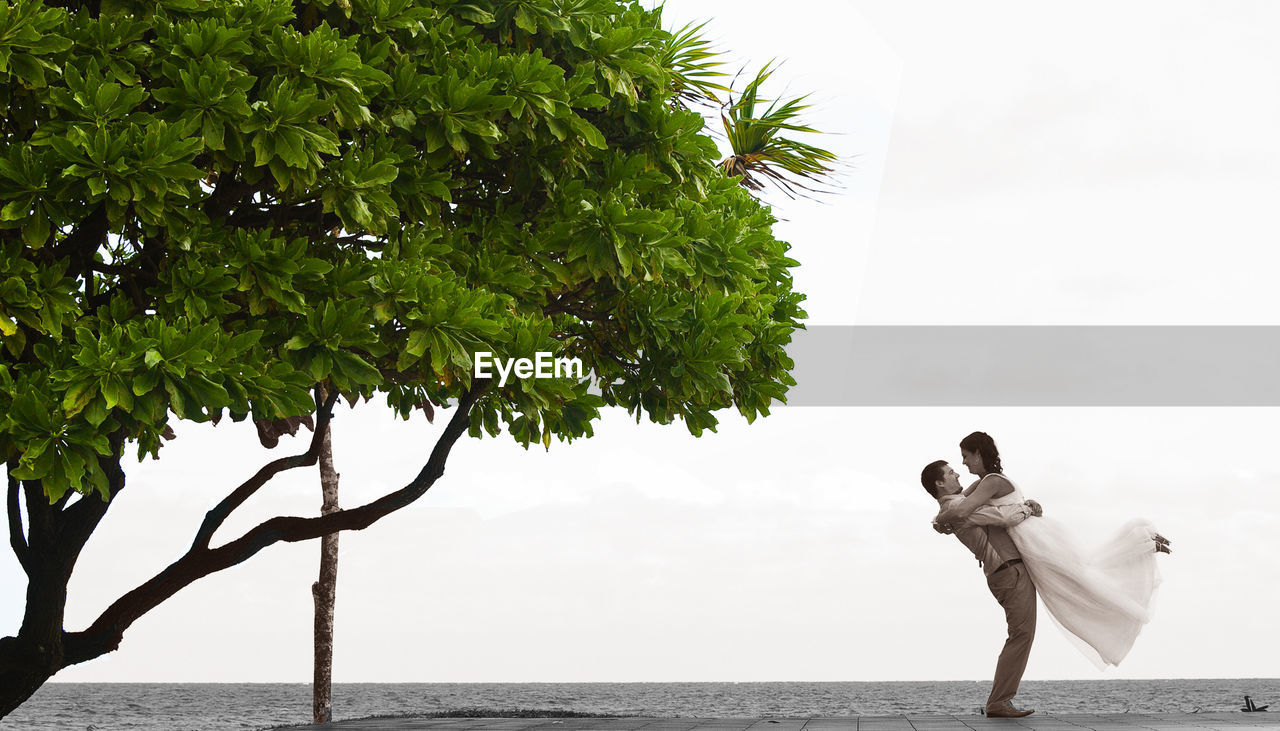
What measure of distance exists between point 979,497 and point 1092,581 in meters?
1.10

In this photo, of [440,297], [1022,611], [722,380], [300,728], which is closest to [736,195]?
[722,380]

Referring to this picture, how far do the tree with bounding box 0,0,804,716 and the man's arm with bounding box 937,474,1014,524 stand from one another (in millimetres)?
1664

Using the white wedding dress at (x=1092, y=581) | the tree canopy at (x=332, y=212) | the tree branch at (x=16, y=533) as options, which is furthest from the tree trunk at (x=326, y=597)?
the white wedding dress at (x=1092, y=581)

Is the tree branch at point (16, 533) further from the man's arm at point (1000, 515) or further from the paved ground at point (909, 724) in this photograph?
the man's arm at point (1000, 515)

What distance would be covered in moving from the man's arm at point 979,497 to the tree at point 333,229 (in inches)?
65.5

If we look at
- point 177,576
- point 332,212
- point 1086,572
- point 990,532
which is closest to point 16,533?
point 177,576

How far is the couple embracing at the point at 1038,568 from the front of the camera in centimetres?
866

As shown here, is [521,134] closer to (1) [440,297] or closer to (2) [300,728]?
(1) [440,297]

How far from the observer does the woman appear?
8664mm

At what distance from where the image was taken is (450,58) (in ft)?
23.4

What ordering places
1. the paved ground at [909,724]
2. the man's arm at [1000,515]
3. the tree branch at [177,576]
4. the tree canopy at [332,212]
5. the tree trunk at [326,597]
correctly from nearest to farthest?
1. the tree canopy at [332,212]
2. the paved ground at [909,724]
3. the man's arm at [1000,515]
4. the tree branch at [177,576]
5. the tree trunk at [326,597]

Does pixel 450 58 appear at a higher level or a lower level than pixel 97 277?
higher

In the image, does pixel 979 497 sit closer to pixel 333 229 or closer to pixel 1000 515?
pixel 1000 515

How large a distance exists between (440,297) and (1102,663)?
5959 mm
